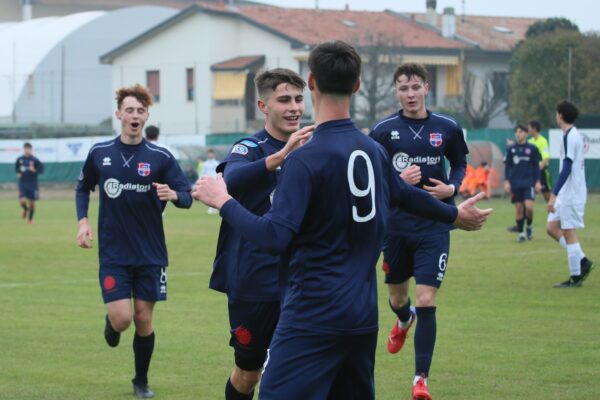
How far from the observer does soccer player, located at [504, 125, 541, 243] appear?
22562 millimetres

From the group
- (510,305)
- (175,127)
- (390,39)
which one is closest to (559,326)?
(510,305)

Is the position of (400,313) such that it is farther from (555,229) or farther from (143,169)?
(555,229)

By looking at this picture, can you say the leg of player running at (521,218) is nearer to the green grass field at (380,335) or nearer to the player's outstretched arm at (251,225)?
the green grass field at (380,335)

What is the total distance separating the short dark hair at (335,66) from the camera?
502 centimetres

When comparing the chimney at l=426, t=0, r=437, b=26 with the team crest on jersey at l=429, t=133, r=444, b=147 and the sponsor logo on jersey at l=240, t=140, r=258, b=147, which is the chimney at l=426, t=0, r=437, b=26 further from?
the sponsor logo on jersey at l=240, t=140, r=258, b=147

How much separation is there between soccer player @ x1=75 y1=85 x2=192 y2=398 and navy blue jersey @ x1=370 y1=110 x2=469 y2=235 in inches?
70.3

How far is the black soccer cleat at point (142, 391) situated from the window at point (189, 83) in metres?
54.9

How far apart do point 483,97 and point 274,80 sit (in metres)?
48.4

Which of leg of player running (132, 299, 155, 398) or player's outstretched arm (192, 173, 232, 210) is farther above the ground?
player's outstretched arm (192, 173, 232, 210)

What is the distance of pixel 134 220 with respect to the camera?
29.8 feet

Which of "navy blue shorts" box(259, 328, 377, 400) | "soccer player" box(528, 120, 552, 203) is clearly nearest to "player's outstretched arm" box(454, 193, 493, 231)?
"navy blue shorts" box(259, 328, 377, 400)

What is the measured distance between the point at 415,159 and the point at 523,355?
7.00 ft

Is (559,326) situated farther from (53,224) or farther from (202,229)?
(53,224)

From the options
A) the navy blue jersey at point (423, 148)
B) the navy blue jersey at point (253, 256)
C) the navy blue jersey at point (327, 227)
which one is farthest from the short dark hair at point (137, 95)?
the navy blue jersey at point (327, 227)
